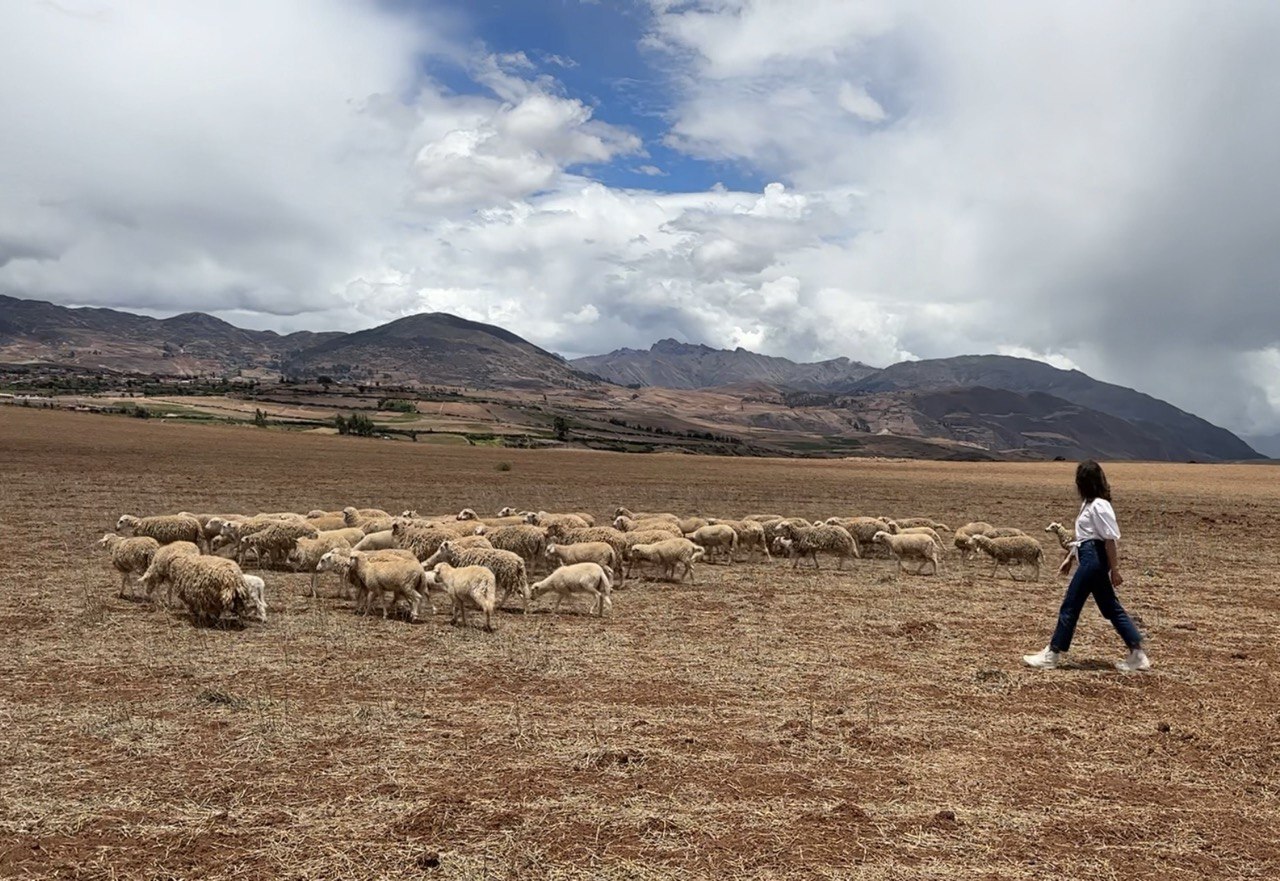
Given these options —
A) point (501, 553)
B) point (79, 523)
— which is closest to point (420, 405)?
point (79, 523)

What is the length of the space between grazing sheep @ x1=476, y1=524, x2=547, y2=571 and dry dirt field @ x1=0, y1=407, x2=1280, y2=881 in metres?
3.12

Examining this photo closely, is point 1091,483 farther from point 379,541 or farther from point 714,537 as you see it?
point 379,541

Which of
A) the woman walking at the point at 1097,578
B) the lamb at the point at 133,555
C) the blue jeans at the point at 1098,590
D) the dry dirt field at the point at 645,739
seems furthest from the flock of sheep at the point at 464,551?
the blue jeans at the point at 1098,590

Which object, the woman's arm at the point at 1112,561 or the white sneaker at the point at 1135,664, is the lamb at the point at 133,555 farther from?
the white sneaker at the point at 1135,664

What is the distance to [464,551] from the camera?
1603 cm

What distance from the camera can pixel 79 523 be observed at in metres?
23.6

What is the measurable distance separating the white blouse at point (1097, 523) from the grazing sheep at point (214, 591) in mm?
12576

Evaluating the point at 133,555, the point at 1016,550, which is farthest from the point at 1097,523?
the point at 133,555

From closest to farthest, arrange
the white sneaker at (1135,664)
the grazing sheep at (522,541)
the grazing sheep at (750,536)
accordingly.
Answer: the white sneaker at (1135,664) → the grazing sheep at (522,541) → the grazing sheep at (750,536)

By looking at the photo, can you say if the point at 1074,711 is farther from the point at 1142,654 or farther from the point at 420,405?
the point at 420,405

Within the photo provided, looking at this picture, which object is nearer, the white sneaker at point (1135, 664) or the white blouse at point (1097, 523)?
the white blouse at point (1097, 523)

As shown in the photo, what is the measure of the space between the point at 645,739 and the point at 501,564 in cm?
762

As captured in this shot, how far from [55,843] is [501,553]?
9.70 meters

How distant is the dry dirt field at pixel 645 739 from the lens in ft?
19.5
